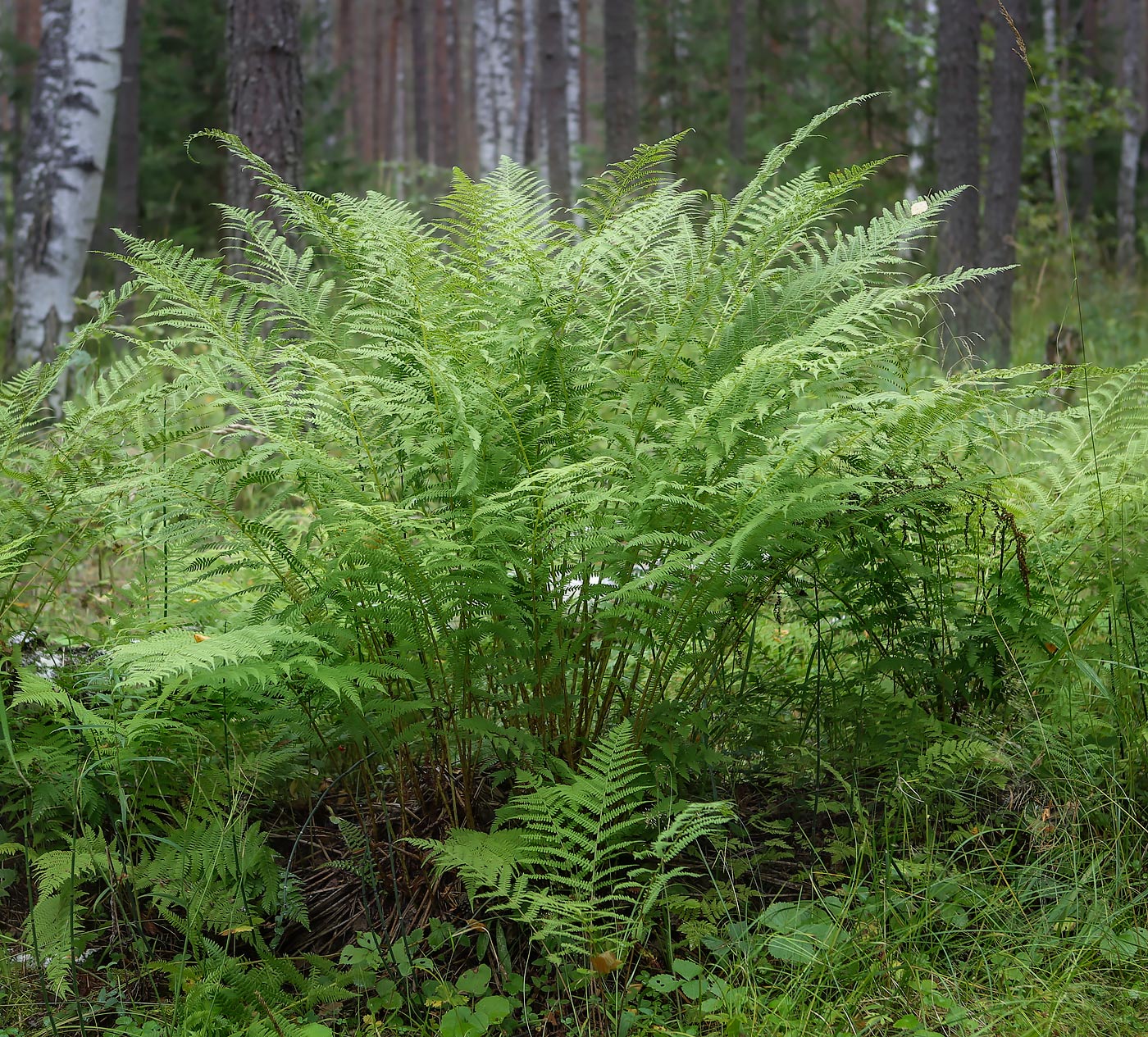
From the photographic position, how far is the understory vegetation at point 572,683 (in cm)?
181

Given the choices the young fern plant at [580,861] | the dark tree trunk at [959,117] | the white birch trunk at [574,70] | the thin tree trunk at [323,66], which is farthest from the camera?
the white birch trunk at [574,70]

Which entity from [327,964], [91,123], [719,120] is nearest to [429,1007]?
[327,964]

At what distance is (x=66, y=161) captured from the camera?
6805 millimetres

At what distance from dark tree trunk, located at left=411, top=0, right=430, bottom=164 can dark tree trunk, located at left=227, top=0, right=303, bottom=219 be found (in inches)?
722

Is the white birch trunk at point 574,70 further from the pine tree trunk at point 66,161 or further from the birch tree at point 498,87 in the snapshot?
the pine tree trunk at point 66,161

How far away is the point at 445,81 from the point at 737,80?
→ 19064 mm

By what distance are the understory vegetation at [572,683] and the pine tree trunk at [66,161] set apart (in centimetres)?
489

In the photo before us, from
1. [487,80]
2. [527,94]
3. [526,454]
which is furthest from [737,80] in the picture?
[527,94]

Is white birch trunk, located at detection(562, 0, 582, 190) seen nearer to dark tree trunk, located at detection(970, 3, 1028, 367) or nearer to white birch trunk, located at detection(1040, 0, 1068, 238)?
white birch trunk, located at detection(1040, 0, 1068, 238)

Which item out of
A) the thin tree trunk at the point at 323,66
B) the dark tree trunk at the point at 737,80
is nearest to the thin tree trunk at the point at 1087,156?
the dark tree trunk at the point at 737,80

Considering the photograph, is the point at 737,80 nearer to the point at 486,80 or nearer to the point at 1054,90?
the point at 1054,90

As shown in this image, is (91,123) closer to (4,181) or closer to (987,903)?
(987,903)

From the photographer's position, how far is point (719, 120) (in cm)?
1622

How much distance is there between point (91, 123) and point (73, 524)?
→ 17.9 feet
